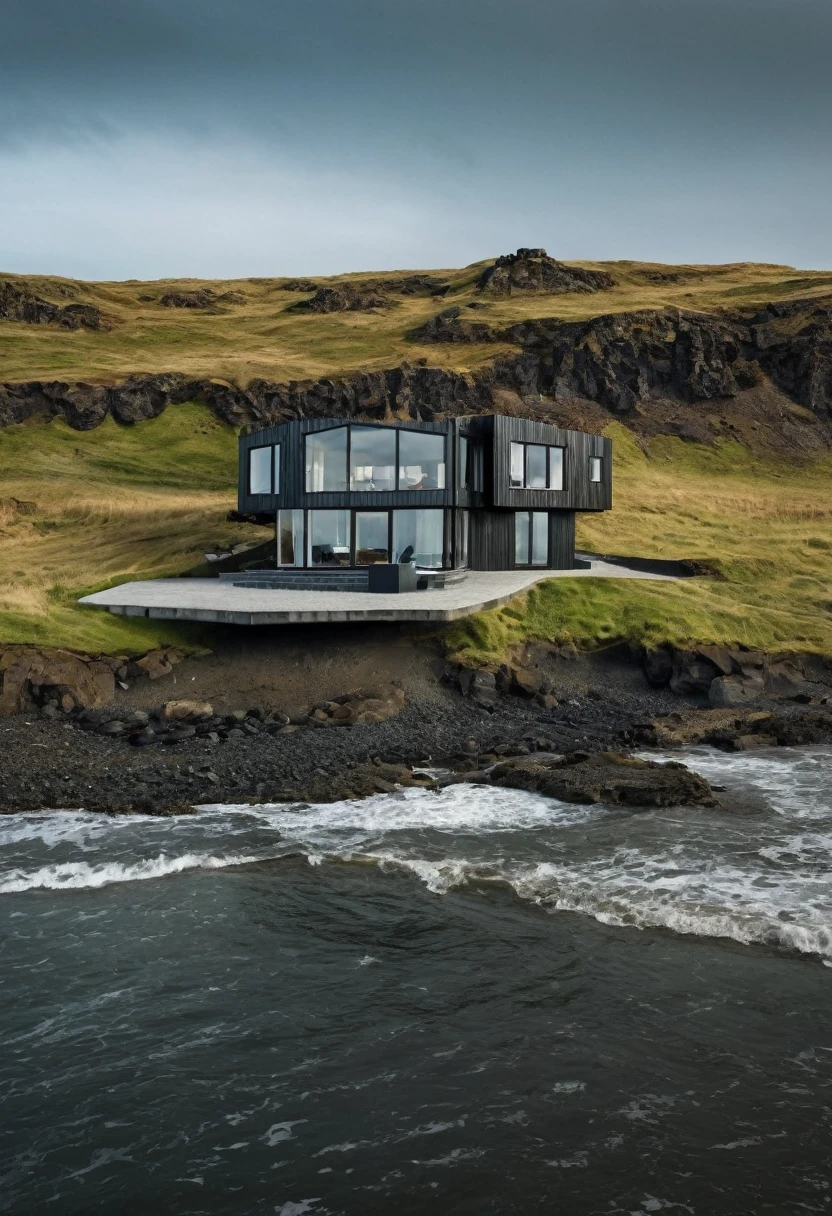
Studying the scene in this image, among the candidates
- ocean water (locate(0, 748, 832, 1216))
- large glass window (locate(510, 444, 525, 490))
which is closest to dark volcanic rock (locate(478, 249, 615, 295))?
large glass window (locate(510, 444, 525, 490))

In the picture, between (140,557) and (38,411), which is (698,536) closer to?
(140,557)

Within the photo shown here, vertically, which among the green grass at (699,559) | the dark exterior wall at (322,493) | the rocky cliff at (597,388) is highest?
the rocky cliff at (597,388)

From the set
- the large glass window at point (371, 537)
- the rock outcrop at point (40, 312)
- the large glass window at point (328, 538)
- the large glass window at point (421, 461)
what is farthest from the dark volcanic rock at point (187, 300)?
the large glass window at point (371, 537)

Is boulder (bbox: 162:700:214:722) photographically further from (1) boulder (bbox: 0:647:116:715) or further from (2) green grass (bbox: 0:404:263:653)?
(2) green grass (bbox: 0:404:263:653)

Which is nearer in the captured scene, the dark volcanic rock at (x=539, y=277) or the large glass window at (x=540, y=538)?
the large glass window at (x=540, y=538)

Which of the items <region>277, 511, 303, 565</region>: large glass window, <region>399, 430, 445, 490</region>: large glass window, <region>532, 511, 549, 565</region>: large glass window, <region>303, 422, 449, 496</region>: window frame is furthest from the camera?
<region>532, 511, 549, 565</region>: large glass window

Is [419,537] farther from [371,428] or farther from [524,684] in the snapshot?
[524,684]

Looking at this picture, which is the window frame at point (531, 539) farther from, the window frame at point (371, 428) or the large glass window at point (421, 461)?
the window frame at point (371, 428)
